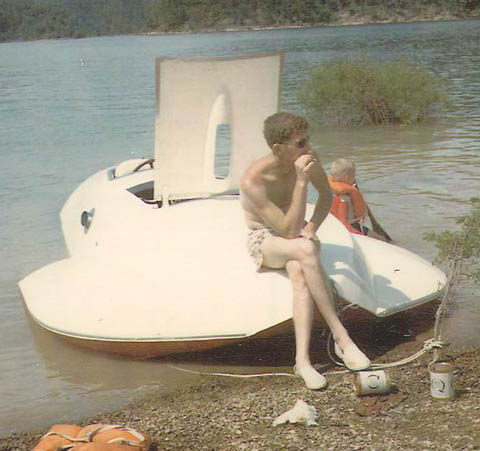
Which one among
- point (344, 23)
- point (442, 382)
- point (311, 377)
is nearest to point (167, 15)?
point (344, 23)

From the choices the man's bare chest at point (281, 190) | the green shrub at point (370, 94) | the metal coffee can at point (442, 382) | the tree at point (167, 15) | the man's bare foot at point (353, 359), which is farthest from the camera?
the tree at point (167, 15)

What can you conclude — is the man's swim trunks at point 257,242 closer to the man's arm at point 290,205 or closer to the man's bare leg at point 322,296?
the man's arm at point 290,205

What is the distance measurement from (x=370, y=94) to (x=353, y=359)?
13.0 metres

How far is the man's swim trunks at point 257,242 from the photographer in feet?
19.2

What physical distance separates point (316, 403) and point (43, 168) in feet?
39.3

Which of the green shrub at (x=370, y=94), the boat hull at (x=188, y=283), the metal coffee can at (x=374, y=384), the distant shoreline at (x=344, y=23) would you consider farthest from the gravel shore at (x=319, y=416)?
the distant shoreline at (x=344, y=23)

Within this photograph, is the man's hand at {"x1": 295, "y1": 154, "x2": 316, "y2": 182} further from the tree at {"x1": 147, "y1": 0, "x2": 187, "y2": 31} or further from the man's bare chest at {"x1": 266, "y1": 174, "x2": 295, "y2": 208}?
the tree at {"x1": 147, "y1": 0, "x2": 187, "y2": 31}

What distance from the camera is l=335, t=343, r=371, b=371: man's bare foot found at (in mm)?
5422

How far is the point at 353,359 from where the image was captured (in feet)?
17.9

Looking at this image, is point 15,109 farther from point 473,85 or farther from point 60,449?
point 60,449

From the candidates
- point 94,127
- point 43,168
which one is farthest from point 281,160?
point 94,127

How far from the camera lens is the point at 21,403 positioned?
235 inches

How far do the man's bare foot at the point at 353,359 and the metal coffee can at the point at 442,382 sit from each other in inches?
21.8

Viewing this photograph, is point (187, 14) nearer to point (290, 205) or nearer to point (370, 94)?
point (370, 94)
